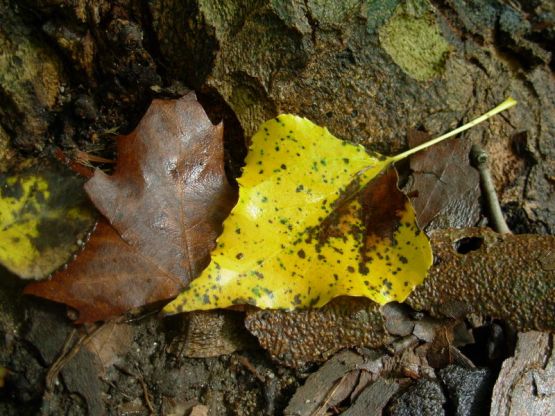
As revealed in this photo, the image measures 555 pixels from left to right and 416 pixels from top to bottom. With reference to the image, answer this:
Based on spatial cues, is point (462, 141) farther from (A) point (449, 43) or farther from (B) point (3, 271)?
(B) point (3, 271)

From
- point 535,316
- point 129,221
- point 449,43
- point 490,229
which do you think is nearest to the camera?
point 129,221

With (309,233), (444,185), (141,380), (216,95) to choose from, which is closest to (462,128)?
(444,185)

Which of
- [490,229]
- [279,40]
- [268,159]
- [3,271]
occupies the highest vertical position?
[279,40]

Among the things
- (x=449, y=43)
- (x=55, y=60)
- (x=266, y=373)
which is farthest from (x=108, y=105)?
(x=449, y=43)

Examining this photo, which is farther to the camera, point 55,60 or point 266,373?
point 55,60

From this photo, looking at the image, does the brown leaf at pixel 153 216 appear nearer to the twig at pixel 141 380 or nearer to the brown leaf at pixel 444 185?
the twig at pixel 141 380

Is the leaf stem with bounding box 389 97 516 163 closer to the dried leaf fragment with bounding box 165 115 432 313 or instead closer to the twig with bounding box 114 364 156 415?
the dried leaf fragment with bounding box 165 115 432 313

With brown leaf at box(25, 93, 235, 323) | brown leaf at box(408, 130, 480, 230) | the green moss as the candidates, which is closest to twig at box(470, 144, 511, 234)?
brown leaf at box(408, 130, 480, 230)
